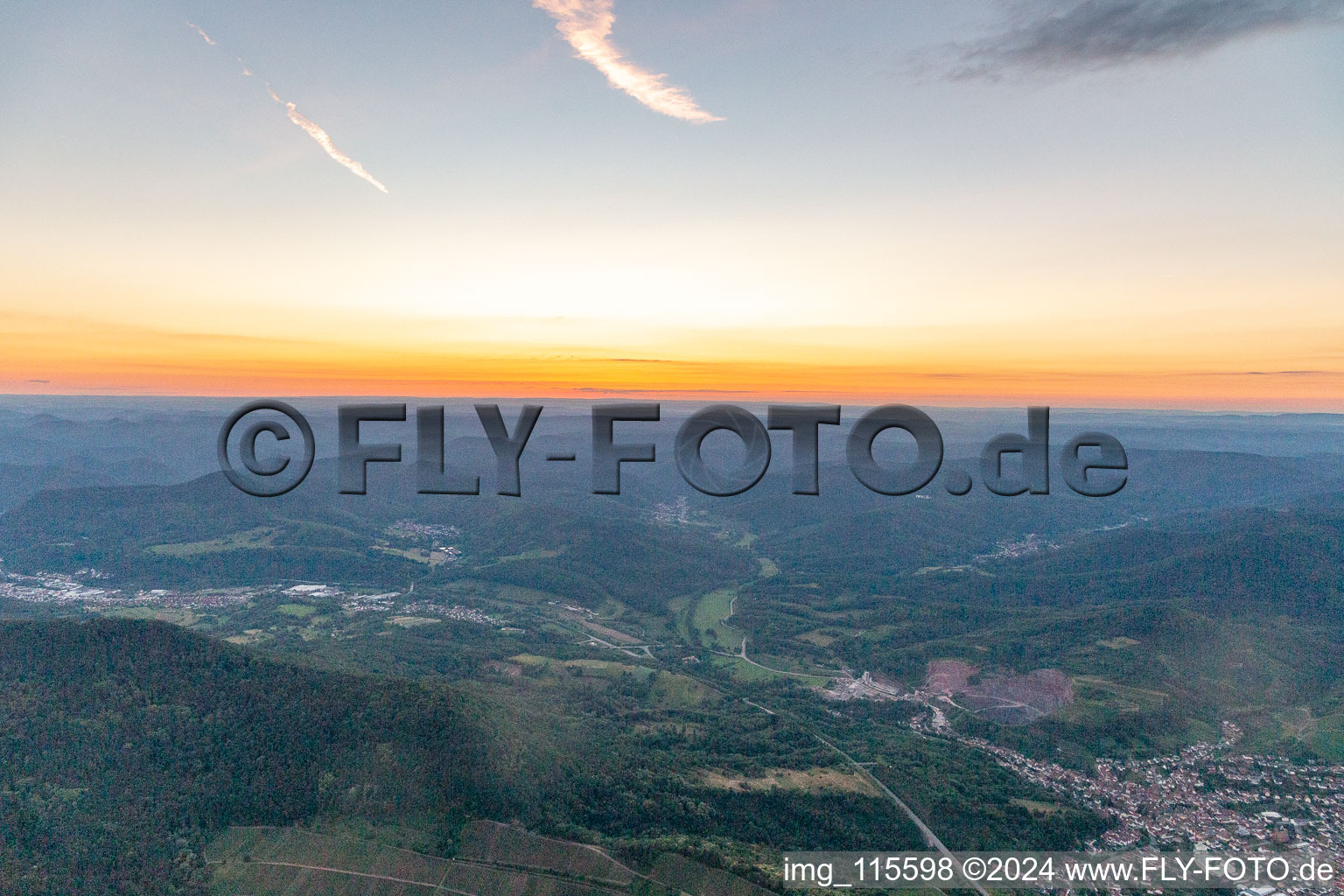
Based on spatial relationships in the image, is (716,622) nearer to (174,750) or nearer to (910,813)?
(910,813)

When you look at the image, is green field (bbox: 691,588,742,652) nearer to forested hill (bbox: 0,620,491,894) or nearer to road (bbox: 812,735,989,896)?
road (bbox: 812,735,989,896)

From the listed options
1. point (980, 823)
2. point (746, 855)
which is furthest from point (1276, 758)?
point (746, 855)

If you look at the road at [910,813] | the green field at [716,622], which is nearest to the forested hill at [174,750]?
the road at [910,813]

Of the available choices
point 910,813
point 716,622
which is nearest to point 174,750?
point 910,813

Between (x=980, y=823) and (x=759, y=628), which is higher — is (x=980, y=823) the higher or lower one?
the higher one

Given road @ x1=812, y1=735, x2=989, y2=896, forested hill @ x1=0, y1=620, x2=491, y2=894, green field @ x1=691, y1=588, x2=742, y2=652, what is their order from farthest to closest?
1. green field @ x1=691, y1=588, x2=742, y2=652
2. road @ x1=812, y1=735, x2=989, y2=896
3. forested hill @ x1=0, y1=620, x2=491, y2=894

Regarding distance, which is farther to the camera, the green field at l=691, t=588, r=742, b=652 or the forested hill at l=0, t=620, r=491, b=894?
the green field at l=691, t=588, r=742, b=652

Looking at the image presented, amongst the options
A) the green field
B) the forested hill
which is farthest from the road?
the green field

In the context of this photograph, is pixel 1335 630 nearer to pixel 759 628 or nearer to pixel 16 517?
pixel 759 628

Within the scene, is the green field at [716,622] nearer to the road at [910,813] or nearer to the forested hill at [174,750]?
the road at [910,813]
